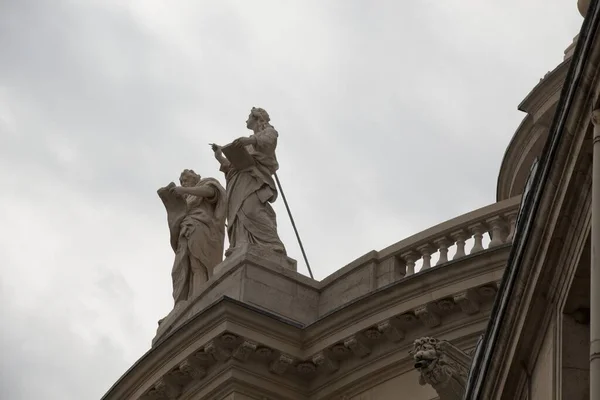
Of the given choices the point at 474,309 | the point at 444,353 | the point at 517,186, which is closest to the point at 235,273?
the point at 474,309

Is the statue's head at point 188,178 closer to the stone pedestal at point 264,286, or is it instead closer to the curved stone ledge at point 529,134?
the stone pedestal at point 264,286

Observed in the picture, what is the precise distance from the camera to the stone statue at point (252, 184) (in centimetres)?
3091

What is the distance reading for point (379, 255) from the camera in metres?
29.5

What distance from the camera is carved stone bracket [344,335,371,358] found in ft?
94.1

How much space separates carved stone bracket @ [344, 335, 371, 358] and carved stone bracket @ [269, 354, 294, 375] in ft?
2.51

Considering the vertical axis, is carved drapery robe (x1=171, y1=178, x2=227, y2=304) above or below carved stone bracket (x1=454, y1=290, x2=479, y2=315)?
above

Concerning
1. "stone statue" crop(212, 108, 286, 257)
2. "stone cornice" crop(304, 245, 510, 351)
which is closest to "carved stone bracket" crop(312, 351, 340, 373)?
"stone cornice" crop(304, 245, 510, 351)

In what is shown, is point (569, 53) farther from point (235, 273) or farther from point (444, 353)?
point (444, 353)

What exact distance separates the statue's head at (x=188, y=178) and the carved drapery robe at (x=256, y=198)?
92cm

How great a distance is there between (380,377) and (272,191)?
3845 mm

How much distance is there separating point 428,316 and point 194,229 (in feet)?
16.6

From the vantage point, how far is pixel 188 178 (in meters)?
32.8

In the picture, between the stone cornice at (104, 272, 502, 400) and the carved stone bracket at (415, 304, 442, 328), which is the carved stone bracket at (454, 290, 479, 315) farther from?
the stone cornice at (104, 272, 502, 400)

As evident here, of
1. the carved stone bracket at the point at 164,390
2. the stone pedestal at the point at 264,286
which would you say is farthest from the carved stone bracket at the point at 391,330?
the carved stone bracket at the point at 164,390
